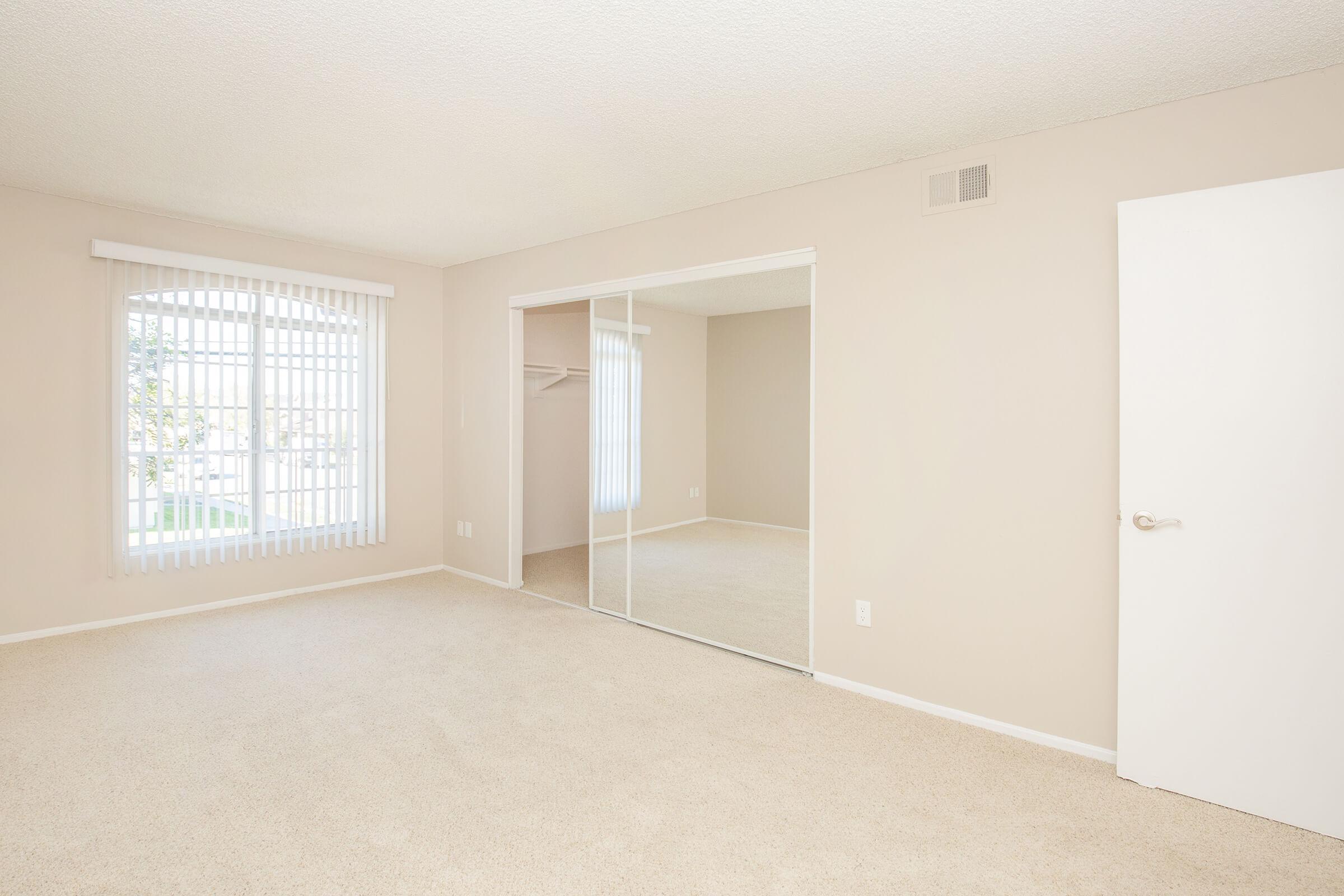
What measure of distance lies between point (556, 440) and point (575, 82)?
4375 mm

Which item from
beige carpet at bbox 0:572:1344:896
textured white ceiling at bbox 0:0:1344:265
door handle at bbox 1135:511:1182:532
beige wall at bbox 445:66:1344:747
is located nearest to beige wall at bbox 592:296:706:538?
beige wall at bbox 445:66:1344:747

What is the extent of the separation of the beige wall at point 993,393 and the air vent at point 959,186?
0.04 metres

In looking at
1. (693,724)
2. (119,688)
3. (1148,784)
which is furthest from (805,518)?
(119,688)

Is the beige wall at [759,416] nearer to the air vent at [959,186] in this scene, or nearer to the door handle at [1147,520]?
the air vent at [959,186]

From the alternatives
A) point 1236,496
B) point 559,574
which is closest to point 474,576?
point 559,574

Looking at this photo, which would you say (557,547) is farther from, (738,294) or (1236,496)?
(1236,496)

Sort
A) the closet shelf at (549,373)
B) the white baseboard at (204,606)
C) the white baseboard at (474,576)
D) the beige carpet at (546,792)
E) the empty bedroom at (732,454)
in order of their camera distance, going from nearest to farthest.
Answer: the beige carpet at (546,792), the empty bedroom at (732,454), the white baseboard at (204,606), the white baseboard at (474,576), the closet shelf at (549,373)

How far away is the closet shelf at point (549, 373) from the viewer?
5934mm

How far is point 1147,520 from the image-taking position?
2.43 meters

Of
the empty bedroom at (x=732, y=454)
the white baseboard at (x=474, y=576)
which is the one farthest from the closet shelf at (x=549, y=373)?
the white baseboard at (x=474, y=576)

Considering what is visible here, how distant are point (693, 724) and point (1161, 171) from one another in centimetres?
284

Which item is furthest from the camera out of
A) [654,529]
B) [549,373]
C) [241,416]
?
[549,373]

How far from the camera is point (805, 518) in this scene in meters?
3.49

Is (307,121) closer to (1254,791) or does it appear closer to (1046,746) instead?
(1046,746)
